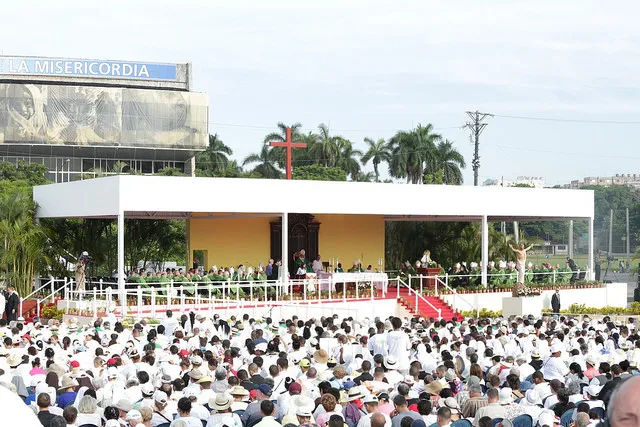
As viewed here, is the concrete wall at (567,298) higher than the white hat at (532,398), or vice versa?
the white hat at (532,398)

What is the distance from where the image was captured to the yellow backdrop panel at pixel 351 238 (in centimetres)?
3903

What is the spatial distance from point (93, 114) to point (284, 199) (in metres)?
55.4

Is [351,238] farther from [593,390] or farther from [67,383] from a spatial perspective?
[67,383]

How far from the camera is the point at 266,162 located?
275 ft

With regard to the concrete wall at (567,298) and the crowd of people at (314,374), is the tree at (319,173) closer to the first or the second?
the concrete wall at (567,298)

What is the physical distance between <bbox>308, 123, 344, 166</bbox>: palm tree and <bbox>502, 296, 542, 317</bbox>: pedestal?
4677cm

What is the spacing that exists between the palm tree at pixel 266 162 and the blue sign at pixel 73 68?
536 inches

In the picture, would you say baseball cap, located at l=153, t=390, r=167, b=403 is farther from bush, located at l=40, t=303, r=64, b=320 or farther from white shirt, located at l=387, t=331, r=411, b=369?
bush, located at l=40, t=303, r=64, b=320

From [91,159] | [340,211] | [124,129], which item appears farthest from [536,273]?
[91,159]

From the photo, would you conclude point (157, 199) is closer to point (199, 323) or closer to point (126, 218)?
point (126, 218)

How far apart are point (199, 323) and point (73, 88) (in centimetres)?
6635

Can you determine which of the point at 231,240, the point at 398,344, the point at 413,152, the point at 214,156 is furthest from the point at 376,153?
the point at 398,344

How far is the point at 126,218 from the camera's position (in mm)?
35812

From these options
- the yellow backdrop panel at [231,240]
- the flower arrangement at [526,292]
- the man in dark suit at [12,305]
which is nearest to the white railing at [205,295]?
the man in dark suit at [12,305]
